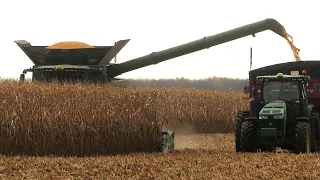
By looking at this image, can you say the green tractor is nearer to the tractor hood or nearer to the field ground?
the tractor hood

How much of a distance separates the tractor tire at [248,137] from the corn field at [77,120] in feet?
6.11

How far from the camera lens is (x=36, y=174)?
8852 millimetres

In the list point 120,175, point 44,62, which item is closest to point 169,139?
point 120,175

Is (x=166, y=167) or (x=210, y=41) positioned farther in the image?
(x=210, y=41)

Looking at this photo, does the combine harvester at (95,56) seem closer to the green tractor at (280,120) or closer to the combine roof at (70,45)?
the combine roof at (70,45)

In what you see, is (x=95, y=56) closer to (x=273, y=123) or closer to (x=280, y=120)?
(x=273, y=123)

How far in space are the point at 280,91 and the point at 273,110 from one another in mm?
1070

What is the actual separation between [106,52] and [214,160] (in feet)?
22.5

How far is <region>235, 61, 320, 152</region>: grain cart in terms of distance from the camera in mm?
11820

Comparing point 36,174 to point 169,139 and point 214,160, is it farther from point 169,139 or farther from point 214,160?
point 169,139

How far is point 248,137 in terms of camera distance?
12.1m

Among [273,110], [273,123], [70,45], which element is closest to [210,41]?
[70,45]

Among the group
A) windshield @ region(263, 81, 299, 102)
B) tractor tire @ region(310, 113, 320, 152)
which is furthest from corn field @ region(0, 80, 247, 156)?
tractor tire @ region(310, 113, 320, 152)

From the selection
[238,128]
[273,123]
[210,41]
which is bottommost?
[238,128]
